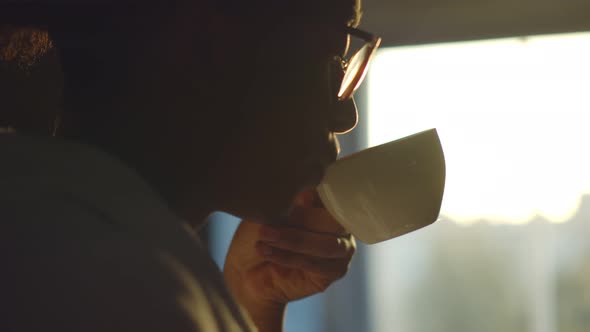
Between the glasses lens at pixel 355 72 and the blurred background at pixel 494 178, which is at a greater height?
the glasses lens at pixel 355 72

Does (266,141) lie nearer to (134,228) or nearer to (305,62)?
(305,62)

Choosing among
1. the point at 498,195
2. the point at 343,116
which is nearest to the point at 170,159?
the point at 343,116

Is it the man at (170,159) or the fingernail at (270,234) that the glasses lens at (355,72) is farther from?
the fingernail at (270,234)

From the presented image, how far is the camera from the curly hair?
2.69ft

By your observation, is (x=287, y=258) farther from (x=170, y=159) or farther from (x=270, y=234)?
(x=170, y=159)

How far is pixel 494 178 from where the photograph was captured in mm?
2424

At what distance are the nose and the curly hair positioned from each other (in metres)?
0.33

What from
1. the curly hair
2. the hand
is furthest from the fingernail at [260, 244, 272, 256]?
the curly hair

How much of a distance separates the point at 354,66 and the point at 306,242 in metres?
0.24

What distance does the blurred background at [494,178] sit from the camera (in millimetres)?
2406

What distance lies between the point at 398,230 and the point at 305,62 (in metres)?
0.24

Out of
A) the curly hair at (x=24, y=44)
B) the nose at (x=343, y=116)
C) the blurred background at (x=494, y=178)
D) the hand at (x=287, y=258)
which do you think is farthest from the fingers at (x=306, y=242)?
the blurred background at (x=494, y=178)

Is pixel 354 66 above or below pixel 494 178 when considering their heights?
above

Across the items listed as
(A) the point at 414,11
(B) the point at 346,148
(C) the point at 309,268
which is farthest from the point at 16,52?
(A) the point at 414,11
